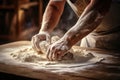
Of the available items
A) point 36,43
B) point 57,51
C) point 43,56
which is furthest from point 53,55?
point 36,43

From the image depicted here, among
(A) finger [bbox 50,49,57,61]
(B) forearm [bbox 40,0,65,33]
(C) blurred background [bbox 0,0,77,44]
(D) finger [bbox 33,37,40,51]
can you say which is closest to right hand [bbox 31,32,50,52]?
(D) finger [bbox 33,37,40,51]

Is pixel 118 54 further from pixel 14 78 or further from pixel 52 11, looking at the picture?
pixel 14 78

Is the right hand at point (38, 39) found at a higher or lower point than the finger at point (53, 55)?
higher

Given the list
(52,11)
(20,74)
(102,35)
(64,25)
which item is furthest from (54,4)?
(20,74)

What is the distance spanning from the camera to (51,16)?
7.14 ft

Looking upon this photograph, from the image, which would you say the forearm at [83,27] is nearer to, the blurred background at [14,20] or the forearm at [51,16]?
the forearm at [51,16]

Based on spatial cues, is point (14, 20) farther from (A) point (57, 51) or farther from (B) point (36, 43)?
(A) point (57, 51)

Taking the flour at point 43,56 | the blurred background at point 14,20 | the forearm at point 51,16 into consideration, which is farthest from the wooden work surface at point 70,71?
the blurred background at point 14,20

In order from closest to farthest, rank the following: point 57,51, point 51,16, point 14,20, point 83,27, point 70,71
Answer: point 70,71
point 57,51
point 83,27
point 51,16
point 14,20

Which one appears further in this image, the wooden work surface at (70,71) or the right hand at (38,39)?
the right hand at (38,39)

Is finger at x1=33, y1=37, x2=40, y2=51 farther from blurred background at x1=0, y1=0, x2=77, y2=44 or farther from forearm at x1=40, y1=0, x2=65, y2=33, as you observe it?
blurred background at x1=0, y1=0, x2=77, y2=44


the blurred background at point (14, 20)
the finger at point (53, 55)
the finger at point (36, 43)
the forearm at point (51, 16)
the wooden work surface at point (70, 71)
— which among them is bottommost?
the wooden work surface at point (70, 71)

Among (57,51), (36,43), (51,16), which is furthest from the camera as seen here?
(51,16)

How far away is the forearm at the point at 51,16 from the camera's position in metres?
2.12
